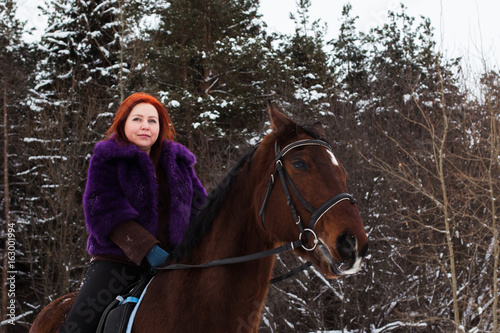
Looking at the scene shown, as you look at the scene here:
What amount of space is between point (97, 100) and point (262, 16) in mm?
8040

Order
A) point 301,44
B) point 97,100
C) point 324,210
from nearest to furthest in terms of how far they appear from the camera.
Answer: point 324,210, point 97,100, point 301,44

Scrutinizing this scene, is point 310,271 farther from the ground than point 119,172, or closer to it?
closer to it

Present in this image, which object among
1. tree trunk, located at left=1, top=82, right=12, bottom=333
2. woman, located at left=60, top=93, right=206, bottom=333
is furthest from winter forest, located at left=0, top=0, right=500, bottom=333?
→ woman, located at left=60, top=93, right=206, bottom=333

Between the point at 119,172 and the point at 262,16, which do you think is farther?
the point at 262,16

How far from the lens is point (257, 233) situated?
227cm

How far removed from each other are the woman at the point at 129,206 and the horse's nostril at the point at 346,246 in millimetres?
1078

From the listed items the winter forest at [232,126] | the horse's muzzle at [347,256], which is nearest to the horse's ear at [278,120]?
the horse's muzzle at [347,256]

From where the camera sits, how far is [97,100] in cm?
1576

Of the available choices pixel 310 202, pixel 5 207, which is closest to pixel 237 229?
pixel 310 202

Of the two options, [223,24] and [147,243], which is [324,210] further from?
[223,24]

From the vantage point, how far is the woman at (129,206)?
242 centimetres

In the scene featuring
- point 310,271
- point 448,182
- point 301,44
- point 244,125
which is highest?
point 301,44

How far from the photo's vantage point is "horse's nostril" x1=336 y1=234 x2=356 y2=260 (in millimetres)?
1826

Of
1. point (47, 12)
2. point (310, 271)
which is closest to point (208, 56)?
point (47, 12)
